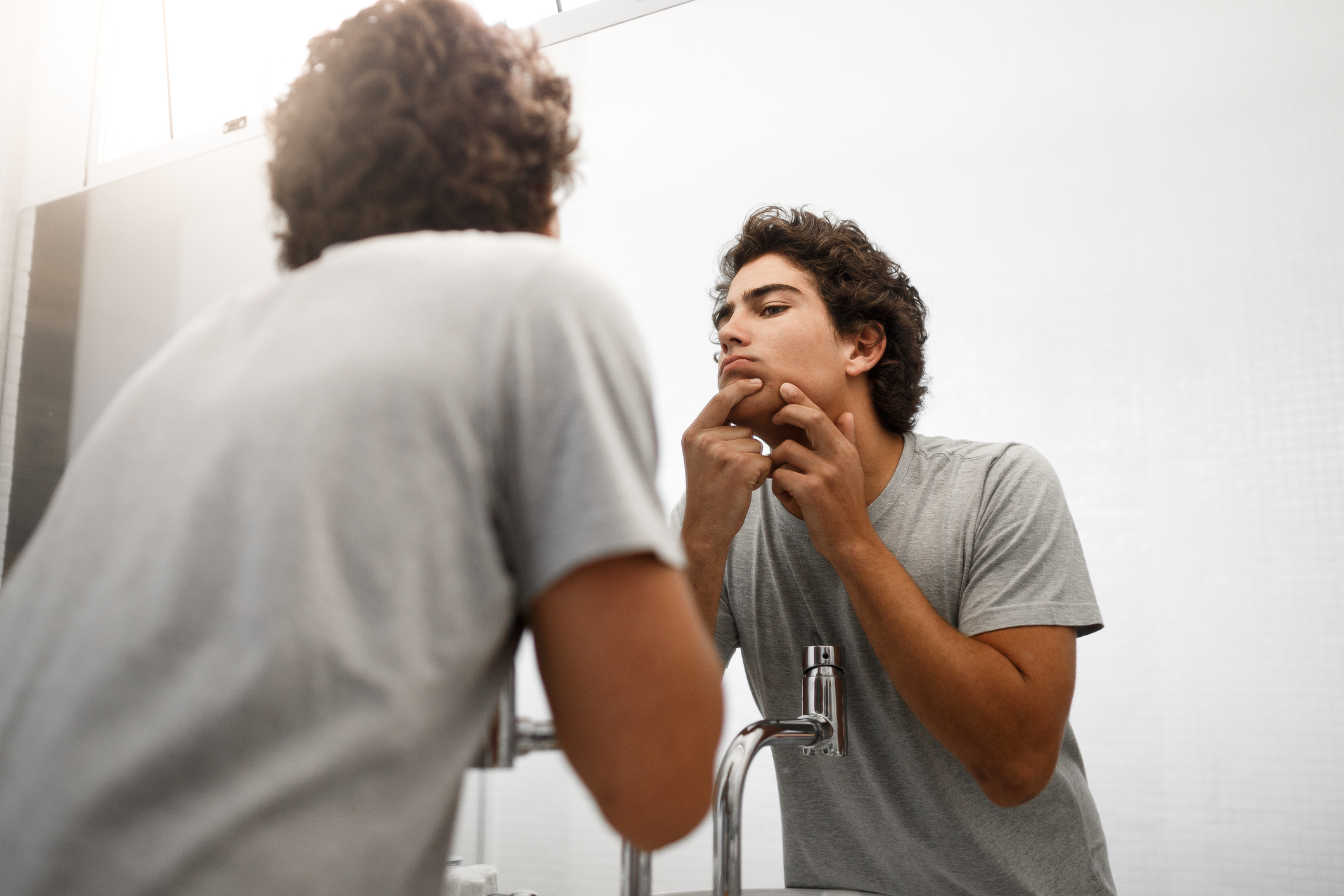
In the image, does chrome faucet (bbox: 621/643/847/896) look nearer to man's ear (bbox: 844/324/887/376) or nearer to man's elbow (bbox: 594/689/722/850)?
man's elbow (bbox: 594/689/722/850)

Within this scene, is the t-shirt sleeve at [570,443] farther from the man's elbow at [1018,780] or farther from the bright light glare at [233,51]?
the bright light glare at [233,51]

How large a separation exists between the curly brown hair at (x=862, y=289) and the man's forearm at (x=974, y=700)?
416 millimetres

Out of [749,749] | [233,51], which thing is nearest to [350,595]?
[749,749]

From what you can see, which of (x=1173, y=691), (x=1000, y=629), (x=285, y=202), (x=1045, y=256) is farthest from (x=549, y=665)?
(x=1045, y=256)

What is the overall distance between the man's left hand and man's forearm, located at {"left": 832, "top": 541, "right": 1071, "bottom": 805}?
0.32 ft

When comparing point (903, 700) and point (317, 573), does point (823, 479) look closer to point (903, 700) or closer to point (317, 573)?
point (903, 700)

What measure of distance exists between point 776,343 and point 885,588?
399 mm

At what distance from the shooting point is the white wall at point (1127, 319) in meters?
1.21

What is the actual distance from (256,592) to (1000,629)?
0.82 meters

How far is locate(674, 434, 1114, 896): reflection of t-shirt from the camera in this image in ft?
3.38

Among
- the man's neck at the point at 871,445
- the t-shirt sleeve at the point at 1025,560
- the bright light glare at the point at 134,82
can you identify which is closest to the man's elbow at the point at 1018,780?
the t-shirt sleeve at the point at 1025,560

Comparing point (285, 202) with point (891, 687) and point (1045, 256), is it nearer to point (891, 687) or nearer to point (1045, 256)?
point (891, 687)

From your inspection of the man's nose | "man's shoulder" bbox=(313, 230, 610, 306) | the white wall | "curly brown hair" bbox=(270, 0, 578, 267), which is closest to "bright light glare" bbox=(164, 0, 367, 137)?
the white wall

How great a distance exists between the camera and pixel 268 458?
400 millimetres
